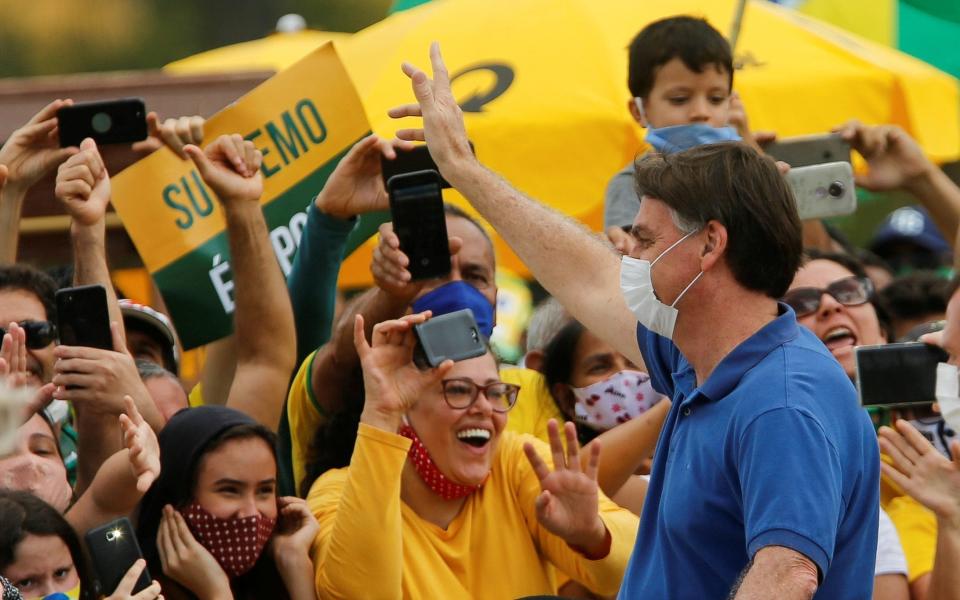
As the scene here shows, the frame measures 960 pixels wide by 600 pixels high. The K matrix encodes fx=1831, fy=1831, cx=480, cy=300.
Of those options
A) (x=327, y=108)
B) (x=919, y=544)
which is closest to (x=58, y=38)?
(x=327, y=108)

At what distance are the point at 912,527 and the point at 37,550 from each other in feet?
8.32

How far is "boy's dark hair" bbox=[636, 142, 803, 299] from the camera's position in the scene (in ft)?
12.5

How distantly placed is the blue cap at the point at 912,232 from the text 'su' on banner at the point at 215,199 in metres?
3.93

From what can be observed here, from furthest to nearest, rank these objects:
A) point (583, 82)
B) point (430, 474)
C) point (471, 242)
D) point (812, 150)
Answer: point (583, 82) < point (812, 150) < point (471, 242) < point (430, 474)

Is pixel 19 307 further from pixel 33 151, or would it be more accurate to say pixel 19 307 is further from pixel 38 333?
pixel 33 151

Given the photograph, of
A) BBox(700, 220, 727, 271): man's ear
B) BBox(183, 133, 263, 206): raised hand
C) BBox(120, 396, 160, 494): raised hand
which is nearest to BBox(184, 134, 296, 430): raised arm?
BBox(183, 133, 263, 206): raised hand

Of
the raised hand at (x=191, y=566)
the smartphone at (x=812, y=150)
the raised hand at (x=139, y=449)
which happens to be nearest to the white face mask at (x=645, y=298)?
the raised hand at (x=139, y=449)

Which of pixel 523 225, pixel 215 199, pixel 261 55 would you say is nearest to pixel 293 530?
pixel 523 225

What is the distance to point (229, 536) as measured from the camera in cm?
482

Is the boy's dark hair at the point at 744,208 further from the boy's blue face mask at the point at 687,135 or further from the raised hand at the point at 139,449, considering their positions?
the boy's blue face mask at the point at 687,135

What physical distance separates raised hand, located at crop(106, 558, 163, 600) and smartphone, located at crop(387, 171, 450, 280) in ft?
4.28

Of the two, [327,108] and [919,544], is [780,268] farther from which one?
[327,108]

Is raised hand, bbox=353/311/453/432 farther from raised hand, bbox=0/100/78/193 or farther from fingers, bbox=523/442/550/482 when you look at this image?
raised hand, bbox=0/100/78/193

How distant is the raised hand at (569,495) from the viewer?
4.85 m
